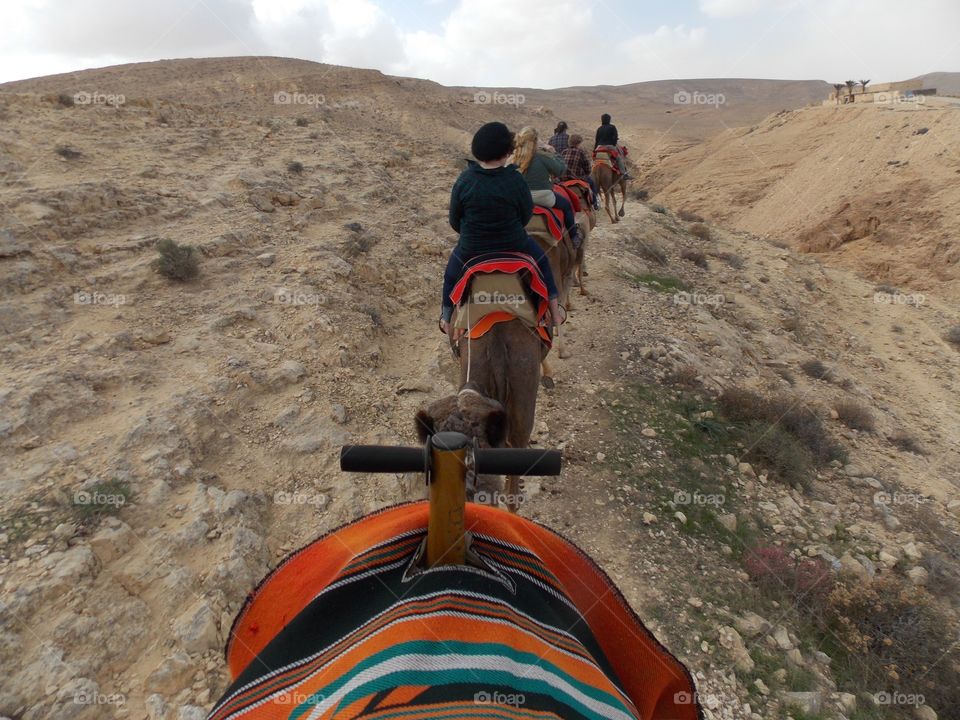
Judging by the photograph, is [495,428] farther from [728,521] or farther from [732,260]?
[732,260]

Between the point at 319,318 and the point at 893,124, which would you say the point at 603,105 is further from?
the point at 319,318

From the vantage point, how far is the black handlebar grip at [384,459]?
1404 millimetres

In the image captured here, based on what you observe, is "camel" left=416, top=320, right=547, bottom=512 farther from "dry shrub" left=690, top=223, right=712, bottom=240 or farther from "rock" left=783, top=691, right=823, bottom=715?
"dry shrub" left=690, top=223, right=712, bottom=240

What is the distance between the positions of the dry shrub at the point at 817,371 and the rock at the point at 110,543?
9.67m

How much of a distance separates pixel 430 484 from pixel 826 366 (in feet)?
32.2

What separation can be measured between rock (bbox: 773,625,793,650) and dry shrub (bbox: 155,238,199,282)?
24.5 ft

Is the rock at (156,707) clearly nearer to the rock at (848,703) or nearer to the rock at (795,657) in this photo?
the rock at (795,657)

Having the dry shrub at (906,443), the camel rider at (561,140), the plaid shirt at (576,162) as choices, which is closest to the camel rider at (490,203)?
the plaid shirt at (576,162)

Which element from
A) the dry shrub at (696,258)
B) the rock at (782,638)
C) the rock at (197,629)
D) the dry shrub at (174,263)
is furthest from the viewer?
the dry shrub at (696,258)

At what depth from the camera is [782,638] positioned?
3.85 meters

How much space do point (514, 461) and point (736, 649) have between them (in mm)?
3412

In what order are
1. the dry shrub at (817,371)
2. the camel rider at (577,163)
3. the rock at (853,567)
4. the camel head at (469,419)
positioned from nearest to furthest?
the camel head at (469,419)
the rock at (853,567)
the dry shrub at (817,371)
the camel rider at (577,163)

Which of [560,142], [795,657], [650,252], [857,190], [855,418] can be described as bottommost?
[795,657]

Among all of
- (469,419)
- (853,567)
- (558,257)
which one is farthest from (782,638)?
(558,257)
